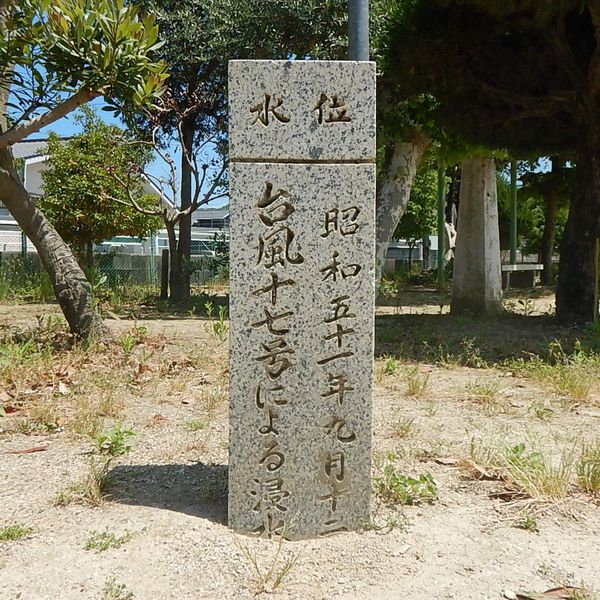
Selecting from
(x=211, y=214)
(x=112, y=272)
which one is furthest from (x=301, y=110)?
(x=211, y=214)

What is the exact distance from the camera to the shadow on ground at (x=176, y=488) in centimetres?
330

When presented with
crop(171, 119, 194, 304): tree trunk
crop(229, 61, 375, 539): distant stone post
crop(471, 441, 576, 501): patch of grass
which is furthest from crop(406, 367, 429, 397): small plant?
crop(171, 119, 194, 304): tree trunk

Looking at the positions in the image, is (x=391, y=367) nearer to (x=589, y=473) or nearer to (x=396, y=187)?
(x=589, y=473)

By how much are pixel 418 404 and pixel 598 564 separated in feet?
8.28

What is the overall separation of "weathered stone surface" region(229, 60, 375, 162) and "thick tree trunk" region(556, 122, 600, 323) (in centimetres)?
695

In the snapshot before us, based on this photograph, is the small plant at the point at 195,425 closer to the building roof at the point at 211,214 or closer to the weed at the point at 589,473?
the weed at the point at 589,473

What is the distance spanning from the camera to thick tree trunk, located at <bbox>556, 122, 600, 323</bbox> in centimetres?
894

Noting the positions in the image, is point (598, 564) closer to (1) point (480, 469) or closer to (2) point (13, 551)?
(1) point (480, 469)

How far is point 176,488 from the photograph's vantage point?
3562 mm

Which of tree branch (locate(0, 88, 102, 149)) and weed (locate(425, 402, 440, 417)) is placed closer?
weed (locate(425, 402, 440, 417))

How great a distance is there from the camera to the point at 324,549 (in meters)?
2.94

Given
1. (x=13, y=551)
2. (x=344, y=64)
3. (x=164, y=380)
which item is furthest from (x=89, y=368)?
(x=344, y=64)

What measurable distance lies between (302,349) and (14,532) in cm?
149

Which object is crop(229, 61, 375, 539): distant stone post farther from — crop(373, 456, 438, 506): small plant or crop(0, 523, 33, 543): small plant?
crop(0, 523, 33, 543): small plant
